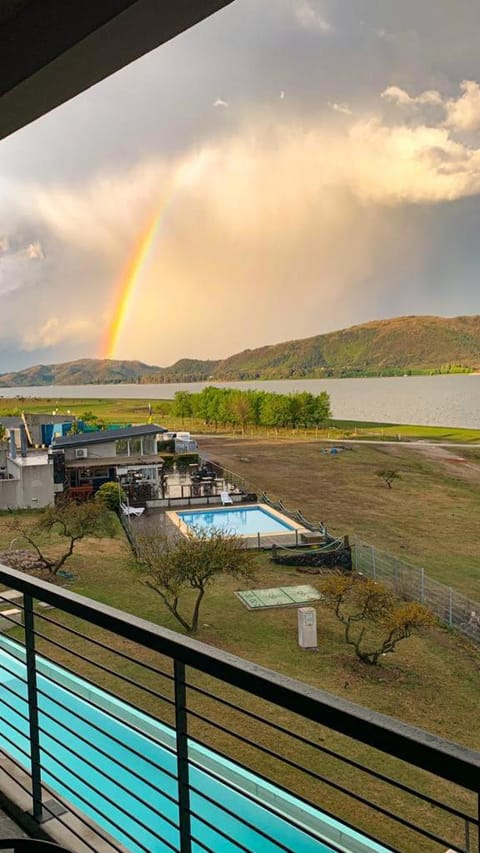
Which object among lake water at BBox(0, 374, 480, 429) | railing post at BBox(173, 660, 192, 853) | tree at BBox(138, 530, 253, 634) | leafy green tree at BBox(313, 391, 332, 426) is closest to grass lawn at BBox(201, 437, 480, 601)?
tree at BBox(138, 530, 253, 634)

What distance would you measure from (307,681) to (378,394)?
11809cm

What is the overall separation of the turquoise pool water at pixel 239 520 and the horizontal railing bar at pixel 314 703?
53.7 feet

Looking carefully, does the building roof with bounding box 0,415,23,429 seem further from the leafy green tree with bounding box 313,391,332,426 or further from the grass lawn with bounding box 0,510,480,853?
the leafy green tree with bounding box 313,391,332,426

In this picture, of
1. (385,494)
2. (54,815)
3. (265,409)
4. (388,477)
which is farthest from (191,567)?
(265,409)

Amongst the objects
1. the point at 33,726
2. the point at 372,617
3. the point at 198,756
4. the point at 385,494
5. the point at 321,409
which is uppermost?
the point at 33,726

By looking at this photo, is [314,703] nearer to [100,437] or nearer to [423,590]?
[423,590]

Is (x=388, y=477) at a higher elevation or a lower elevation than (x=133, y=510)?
lower

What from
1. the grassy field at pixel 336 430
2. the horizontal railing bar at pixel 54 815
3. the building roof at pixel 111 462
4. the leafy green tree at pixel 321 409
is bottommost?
the grassy field at pixel 336 430

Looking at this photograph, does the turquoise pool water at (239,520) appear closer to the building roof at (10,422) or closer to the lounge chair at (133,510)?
the lounge chair at (133,510)

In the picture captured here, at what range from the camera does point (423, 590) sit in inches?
541

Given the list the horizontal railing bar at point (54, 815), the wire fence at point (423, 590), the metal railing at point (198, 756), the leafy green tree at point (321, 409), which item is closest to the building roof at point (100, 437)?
the wire fence at point (423, 590)

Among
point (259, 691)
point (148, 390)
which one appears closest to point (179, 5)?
point (259, 691)

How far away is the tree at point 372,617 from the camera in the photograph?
10.4m

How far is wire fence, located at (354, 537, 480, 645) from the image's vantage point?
39.7 ft
